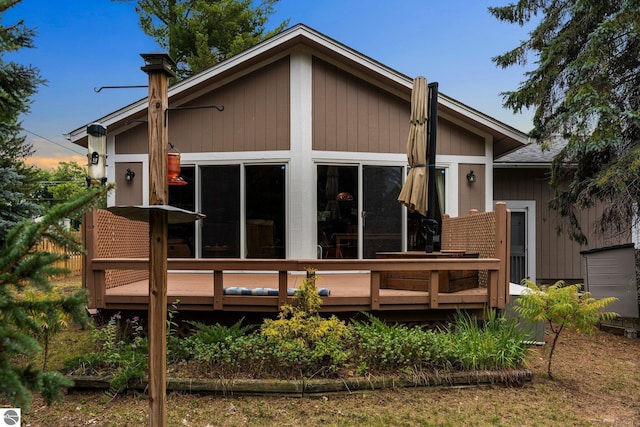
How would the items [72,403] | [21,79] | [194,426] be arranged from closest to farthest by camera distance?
[194,426] → [72,403] → [21,79]

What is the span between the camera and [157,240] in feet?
8.82

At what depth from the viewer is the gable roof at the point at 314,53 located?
22.2ft

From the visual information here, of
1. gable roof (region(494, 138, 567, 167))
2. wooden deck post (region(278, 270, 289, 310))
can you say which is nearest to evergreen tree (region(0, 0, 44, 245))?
wooden deck post (region(278, 270, 289, 310))

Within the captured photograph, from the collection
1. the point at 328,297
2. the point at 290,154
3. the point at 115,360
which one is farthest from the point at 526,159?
the point at 115,360

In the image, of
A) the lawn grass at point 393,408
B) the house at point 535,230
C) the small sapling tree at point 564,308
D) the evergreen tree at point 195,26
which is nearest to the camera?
the lawn grass at point 393,408

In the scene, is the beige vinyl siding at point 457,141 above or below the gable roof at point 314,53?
below

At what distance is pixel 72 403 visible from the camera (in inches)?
147

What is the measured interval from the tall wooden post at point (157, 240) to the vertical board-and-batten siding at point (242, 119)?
14.2 ft

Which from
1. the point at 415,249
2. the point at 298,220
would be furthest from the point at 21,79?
the point at 415,249

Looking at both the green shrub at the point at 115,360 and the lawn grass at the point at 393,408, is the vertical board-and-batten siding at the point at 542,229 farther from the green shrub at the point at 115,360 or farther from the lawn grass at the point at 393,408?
the green shrub at the point at 115,360

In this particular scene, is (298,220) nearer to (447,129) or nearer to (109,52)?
(447,129)

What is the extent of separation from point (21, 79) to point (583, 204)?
8510 mm

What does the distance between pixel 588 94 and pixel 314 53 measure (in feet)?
13.3

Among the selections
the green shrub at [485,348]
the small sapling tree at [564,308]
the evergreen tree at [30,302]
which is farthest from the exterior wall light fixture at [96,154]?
the small sapling tree at [564,308]
